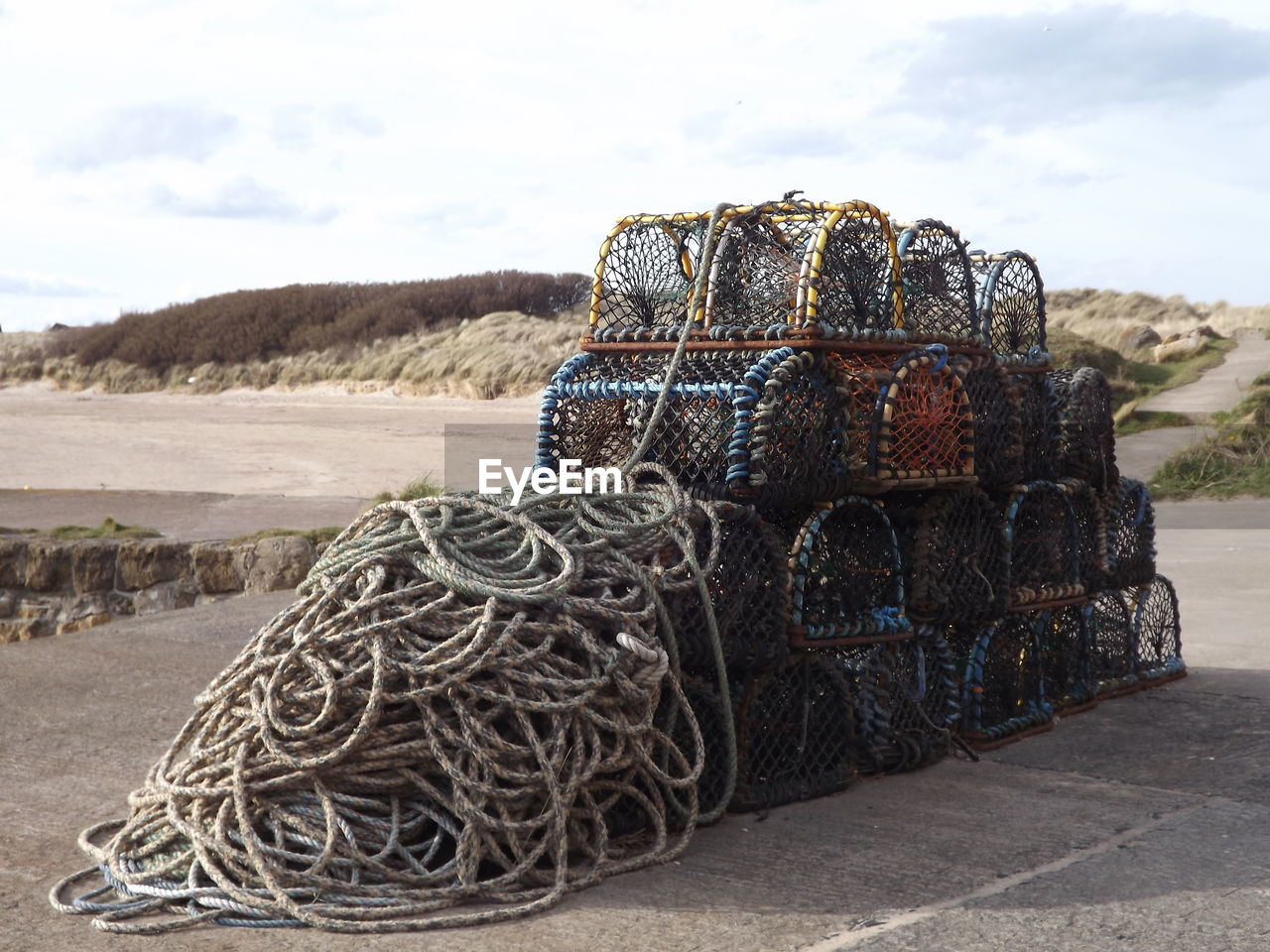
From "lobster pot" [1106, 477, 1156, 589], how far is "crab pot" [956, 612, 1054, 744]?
1.95ft

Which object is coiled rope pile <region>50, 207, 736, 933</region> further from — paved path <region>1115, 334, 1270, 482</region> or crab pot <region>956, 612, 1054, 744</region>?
paved path <region>1115, 334, 1270, 482</region>

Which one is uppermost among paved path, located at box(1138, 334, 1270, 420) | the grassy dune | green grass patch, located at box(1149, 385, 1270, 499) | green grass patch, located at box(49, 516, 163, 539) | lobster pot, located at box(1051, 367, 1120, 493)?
the grassy dune

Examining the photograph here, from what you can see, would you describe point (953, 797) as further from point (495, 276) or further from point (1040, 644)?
point (495, 276)

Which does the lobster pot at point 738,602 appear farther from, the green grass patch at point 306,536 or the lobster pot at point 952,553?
the green grass patch at point 306,536

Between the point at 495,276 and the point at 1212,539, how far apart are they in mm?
27477

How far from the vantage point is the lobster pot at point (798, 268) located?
15.2 ft

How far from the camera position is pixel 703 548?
13.4 feet

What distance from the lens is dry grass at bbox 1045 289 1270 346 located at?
34.6m

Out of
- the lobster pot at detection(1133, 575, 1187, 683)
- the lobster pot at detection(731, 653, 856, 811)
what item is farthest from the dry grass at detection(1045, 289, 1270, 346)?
the lobster pot at detection(731, 653, 856, 811)

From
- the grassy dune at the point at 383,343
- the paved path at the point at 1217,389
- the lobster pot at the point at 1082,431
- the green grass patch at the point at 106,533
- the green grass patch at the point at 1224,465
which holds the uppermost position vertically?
the grassy dune at the point at 383,343

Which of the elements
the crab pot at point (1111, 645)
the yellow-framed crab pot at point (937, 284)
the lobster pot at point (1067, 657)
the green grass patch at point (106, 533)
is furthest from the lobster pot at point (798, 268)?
the green grass patch at point (106, 533)

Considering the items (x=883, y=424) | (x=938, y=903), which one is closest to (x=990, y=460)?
(x=883, y=424)

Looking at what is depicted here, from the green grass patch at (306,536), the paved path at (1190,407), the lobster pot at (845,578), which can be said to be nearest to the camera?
the lobster pot at (845,578)

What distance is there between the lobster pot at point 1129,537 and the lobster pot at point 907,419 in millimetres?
1245
